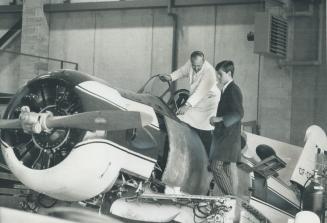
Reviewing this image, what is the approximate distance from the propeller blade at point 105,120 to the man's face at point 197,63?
3.96 ft

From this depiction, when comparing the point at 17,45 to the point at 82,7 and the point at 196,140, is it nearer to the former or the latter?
the point at 82,7

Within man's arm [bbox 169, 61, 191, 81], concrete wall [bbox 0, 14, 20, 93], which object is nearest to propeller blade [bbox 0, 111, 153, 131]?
man's arm [bbox 169, 61, 191, 81]

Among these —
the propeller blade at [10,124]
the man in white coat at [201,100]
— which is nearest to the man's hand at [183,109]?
the man in white coat at [201,100]

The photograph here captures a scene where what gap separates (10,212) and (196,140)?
2.24 meters

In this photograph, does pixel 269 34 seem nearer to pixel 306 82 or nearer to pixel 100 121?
pixel 306 82

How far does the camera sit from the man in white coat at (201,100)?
205 inches

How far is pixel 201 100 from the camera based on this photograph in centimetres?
534

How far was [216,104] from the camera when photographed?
5461mm

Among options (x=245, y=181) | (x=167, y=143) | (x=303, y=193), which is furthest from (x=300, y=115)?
(x=167, y=143)

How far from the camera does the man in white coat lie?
5219 millimetres

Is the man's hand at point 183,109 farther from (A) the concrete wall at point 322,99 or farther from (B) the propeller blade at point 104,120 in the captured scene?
(A) the concrete wall at point 322,99

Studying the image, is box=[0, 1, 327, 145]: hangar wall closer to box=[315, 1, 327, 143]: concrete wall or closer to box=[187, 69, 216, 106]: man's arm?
box=[315, 1, 327, 143]: concrete wall

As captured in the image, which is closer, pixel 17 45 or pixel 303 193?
pixel 303 193

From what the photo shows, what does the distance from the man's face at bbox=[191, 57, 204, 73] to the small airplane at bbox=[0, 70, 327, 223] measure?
0.52 m
